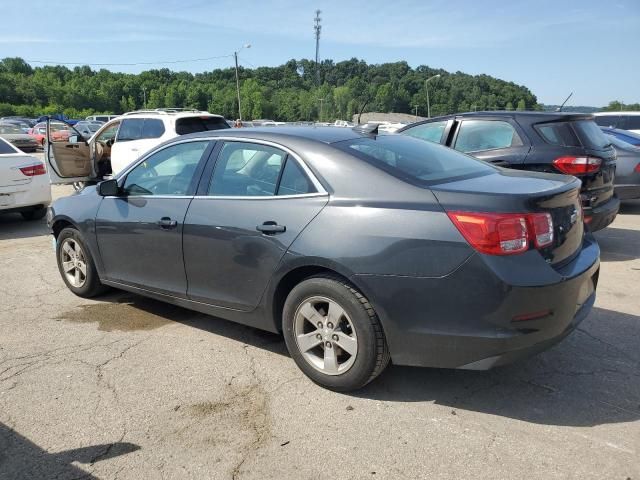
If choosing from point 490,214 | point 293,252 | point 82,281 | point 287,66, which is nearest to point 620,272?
point 490,214

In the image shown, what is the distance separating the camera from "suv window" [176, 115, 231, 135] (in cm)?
1027

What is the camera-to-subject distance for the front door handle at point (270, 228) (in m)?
3.38

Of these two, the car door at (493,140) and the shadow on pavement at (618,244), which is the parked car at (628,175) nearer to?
the shadow on pavement at (618,244)

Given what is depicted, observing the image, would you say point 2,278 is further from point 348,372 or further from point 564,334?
A: point 564,334

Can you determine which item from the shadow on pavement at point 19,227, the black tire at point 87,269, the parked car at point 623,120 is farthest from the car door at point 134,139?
the parked car at point 623,120

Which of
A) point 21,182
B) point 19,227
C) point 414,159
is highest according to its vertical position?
point 414,159

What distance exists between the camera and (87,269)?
16.1ft

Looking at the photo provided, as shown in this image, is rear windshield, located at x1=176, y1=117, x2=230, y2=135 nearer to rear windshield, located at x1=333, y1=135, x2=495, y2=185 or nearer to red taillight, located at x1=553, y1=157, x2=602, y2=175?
red taillight, located at x1=553, y1=157, x2=602, y2=175

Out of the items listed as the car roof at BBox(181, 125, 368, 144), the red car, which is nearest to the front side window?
the car roof at BBox(181, 125, 368, 144)

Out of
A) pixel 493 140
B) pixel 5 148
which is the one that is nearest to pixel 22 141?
pixel 5 148

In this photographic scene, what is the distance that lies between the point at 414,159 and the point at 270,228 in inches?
40.6

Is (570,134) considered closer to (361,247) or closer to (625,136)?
(361,247)

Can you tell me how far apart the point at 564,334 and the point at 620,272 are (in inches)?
129

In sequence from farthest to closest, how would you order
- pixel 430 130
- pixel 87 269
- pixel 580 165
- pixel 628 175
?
pixel 628 175, pixel 430 130, pixel 580 165, pixel 87 269
